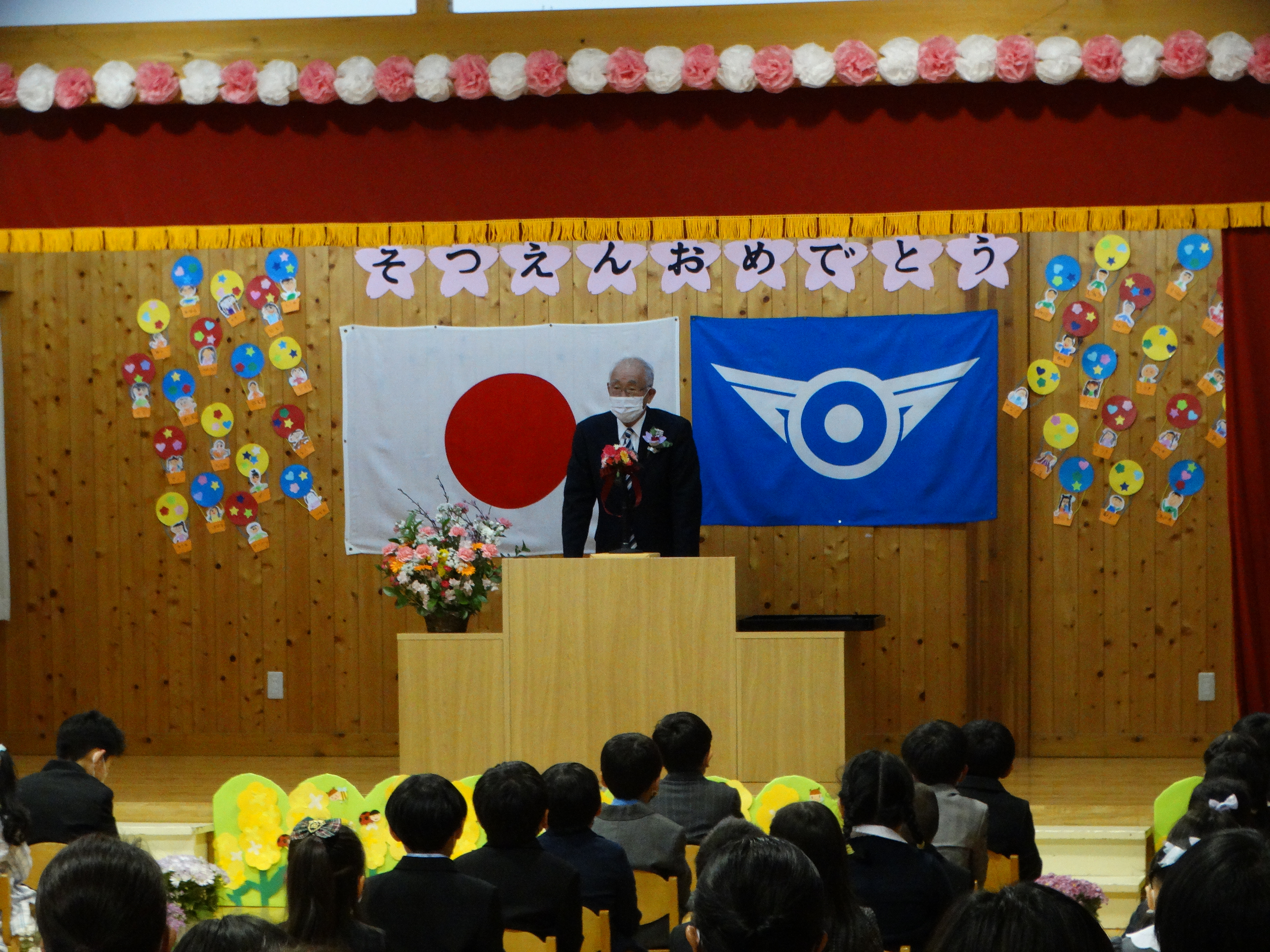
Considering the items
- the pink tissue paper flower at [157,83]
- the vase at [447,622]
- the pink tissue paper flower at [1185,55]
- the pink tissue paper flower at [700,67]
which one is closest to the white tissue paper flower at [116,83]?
the pink tissue paper flower at [157,83]

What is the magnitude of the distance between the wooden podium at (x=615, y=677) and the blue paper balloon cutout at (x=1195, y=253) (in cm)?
285

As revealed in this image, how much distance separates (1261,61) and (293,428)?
465 cm

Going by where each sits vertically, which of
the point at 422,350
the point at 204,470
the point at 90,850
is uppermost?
the point at 422,350

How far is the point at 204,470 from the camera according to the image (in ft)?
23.4

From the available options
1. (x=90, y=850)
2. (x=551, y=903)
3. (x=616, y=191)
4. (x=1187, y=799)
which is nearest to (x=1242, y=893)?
(x=90, y=850)

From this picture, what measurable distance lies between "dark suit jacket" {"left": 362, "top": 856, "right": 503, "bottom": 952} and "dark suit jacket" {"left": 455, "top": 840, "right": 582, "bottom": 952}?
157 millimetres

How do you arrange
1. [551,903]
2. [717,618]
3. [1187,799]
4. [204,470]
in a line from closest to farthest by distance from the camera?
[551,903] < [1187,799] < [717,618] < [204,470]

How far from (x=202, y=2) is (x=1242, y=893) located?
21.6 feet

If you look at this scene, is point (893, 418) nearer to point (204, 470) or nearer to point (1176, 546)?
point (1176, 546)

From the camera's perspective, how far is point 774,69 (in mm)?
6012

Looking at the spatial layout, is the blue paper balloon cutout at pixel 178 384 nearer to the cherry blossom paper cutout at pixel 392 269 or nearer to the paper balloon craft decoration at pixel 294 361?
the paper balloon craft decoration at pixel 294 361

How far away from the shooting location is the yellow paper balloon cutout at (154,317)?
7152mm

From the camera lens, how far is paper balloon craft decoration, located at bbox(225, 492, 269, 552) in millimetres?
7102

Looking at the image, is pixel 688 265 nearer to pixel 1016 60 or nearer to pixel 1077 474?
pixel 1016 60
